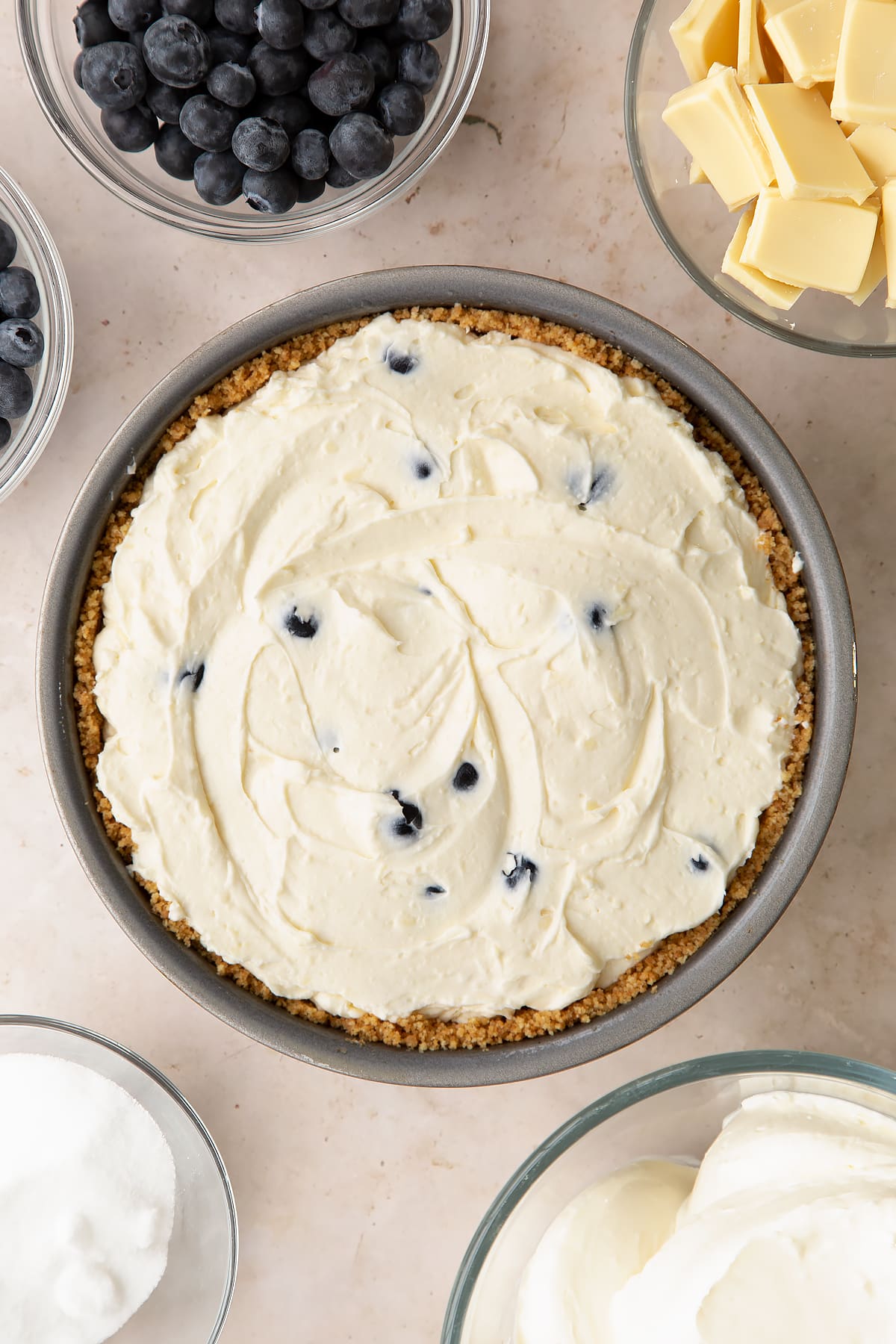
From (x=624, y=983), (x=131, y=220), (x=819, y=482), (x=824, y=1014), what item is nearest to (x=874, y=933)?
(x=824, y=1014)

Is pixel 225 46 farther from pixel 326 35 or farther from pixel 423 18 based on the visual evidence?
pixel 423 18

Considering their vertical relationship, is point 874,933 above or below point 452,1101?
above

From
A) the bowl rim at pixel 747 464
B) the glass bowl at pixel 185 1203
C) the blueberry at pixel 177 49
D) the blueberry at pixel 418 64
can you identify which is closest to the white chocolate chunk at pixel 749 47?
the bowl rim at pixel 747 464

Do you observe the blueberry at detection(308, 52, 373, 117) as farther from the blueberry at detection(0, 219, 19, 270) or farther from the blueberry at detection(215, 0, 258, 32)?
the blueberry at detection(0, 219, 19, 270)

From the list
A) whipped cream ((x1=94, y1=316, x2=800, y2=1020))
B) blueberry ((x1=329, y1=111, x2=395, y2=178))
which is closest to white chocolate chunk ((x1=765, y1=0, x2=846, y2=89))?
whipped cream ((x1=94, y1=316, x2=800, y2=1020))

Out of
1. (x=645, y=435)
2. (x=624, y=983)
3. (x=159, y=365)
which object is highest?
(x=159, y=365)

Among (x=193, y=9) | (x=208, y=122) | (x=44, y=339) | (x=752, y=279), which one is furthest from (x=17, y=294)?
(x=752, y=279)

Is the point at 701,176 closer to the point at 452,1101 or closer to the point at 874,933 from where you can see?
the point at 874,933
